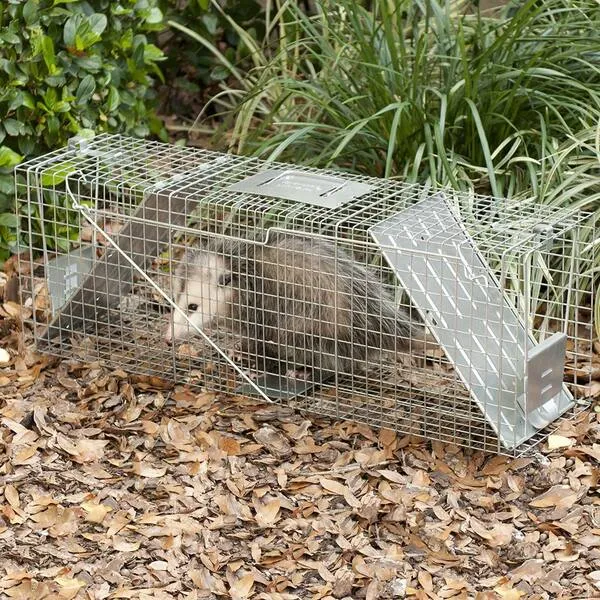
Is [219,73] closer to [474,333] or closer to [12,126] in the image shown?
[12,126]

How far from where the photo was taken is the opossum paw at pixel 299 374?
3.99 metres

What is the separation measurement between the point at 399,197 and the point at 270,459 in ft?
3.27

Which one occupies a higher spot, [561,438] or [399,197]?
[399,197]

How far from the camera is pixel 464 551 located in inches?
132

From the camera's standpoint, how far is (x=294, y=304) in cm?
392

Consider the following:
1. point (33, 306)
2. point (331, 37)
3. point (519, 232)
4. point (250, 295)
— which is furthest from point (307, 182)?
point (331, 37)

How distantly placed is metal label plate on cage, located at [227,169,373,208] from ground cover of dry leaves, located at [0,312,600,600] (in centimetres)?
66

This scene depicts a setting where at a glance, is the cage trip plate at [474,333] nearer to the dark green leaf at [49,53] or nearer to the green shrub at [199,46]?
the dark green leaf at [49,53]

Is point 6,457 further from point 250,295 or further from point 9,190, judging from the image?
point 9,190

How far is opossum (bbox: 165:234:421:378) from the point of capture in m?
3.87

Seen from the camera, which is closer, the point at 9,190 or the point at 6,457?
the point at 6,457

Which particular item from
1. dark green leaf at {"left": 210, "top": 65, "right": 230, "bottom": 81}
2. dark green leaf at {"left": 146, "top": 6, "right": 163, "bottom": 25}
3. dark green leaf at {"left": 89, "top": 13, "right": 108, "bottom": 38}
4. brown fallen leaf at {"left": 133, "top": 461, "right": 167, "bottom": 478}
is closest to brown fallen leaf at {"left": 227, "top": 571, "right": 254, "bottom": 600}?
brown fallen leaf at {"left": 133, "top": 461, "right": 167, "bottom": 478}

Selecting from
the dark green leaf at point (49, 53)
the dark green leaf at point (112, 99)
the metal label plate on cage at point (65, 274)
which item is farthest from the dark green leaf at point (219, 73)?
the metal label plate on cage at point (65, 274)

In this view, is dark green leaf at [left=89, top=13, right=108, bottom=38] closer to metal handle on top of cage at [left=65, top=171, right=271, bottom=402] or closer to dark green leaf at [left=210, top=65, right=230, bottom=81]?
metal handle on top of cage at [left=65, top=171, right=271, bottom=402]
